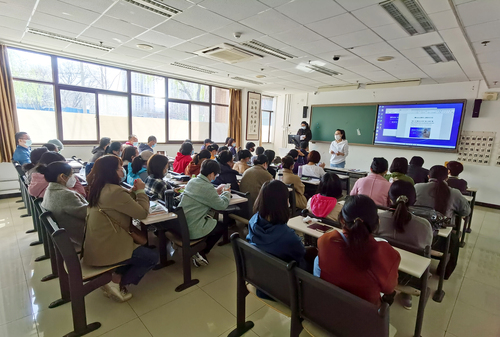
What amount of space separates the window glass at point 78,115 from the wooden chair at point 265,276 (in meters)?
6.14

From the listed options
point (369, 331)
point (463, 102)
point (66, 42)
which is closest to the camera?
point (369, 331)

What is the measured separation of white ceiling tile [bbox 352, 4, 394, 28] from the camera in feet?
9.50

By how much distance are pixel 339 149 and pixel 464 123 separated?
9.84ft

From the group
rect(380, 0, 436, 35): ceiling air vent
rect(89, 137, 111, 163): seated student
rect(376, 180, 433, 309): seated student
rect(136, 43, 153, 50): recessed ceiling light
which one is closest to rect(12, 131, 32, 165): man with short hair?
rect(89, 137, 111, 163): seated student

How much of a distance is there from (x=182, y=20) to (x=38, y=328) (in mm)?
3703

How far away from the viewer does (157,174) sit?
106 inches

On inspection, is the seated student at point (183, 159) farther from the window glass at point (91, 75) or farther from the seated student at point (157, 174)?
the window glass at point (91, 75)

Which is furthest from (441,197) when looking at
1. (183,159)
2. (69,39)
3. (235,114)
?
(235,114)

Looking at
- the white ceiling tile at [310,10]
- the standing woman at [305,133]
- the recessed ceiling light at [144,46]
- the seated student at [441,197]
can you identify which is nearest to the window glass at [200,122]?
the standing woman at [305,133]

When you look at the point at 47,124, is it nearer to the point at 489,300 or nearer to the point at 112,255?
the point at 112,255

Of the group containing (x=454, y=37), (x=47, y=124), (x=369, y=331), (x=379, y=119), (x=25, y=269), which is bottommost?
→ (x=25, y=269)

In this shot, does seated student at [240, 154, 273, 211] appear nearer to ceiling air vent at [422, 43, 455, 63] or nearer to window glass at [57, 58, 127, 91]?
ceiling air vent at [422, 43, 455, 63]

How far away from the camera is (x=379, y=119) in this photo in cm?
731

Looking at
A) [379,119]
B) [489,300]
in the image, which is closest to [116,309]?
[489,300]
